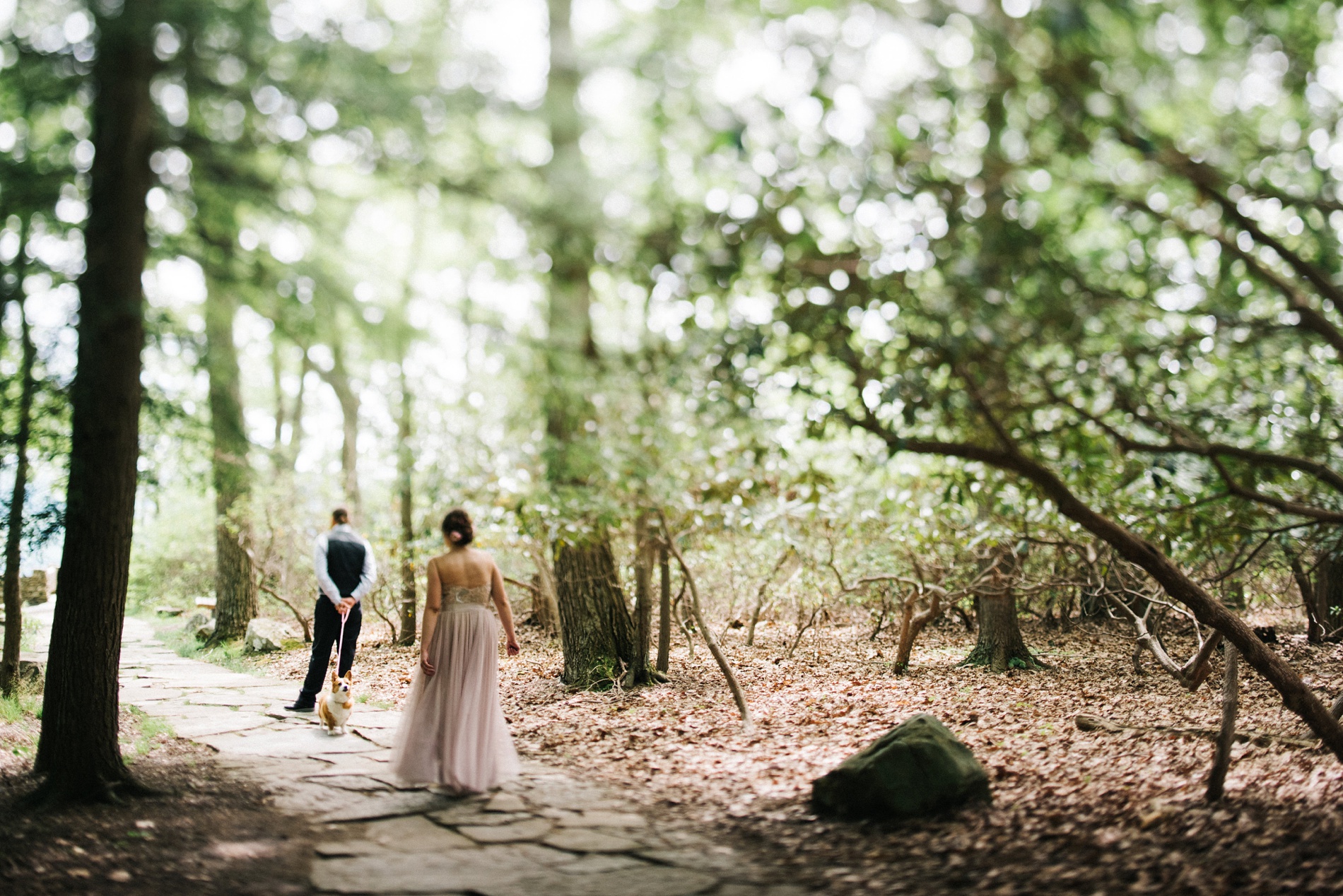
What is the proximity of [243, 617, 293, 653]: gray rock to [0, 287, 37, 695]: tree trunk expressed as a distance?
613 centimetres

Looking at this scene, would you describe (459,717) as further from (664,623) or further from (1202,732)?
(1202,732)

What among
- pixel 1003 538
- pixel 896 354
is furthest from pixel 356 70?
pixel 1003 538

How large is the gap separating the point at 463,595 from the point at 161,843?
224 centimetres

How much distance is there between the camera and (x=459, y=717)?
6164 mm

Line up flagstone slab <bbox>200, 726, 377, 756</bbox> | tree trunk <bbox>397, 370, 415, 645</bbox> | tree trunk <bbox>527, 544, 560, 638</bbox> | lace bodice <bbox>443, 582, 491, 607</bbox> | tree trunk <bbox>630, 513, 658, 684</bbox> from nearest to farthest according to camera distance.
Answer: lace bodice <bbox>443, 582, 491, 607</bbox>, flagstone slab <bbox>200, 726, 377, 756</bbox>, tree trunk <bbox>630, 513, 658, 684</bbox>, tree trunk <bbox>527, 544, 560, 638</bbox>, tree trunk <bbox>397, 370, 415, 645</bbox>

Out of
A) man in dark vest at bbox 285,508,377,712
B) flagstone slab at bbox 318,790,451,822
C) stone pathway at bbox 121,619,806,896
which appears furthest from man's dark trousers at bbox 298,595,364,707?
flagstone slab at bbox 318,790,451,822

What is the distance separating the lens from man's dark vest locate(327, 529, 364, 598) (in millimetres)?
8859

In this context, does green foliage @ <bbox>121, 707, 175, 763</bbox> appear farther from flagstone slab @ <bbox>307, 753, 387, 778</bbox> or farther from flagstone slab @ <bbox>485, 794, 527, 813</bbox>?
flagstone slab @ <bbox>485, 794, 527, 813</bbox>

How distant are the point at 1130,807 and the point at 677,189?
4248 mm

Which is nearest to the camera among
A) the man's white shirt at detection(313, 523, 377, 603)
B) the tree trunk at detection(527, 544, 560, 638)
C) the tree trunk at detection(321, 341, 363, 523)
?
the man's white shirt at detection(313, 523, 377, 603)

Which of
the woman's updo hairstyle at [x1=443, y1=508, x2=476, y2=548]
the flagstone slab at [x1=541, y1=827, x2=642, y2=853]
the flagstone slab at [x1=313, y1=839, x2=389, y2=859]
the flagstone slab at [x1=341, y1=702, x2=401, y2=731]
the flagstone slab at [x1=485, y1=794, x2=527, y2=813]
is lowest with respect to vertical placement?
the flagstone slab at [x1=341, y1=702, x2=401, y2=731]

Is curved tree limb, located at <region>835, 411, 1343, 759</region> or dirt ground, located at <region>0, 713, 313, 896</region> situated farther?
curved tree limb, located at <region>835, 411, 1343, 759</region>

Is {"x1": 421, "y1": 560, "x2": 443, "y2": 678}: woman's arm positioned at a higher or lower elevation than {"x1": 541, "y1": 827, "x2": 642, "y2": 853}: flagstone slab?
higher

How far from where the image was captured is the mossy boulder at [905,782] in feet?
17.7
